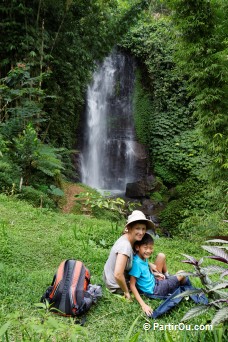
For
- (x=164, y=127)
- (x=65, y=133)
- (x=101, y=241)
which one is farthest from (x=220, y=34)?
(x=164, y=127)

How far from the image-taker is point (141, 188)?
12.5 metres

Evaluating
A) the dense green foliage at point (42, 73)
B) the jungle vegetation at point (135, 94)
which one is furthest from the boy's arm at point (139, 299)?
the dense green foliage at point (42, 73)

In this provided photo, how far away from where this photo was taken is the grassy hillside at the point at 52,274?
194 cm

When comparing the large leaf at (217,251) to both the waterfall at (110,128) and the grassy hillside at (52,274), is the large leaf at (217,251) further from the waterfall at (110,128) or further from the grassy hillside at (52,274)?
the waterfall at (110,128)

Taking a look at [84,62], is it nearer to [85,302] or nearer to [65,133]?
[65,133]

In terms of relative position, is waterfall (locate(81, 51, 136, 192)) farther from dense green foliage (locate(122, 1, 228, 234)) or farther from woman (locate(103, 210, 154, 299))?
woman (locate(103, 210, 154, 299))

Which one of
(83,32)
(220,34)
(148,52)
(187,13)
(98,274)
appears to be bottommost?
(98,274)

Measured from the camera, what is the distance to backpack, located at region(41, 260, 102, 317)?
113 inches

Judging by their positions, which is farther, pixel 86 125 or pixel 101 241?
pixel 86 125

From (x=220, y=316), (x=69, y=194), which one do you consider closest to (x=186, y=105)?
(x=69, y=194)

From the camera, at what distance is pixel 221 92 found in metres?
6.51

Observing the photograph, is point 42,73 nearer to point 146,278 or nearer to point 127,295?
point 146,278

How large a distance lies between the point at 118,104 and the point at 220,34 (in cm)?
914

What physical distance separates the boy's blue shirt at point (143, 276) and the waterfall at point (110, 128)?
10.2 m
